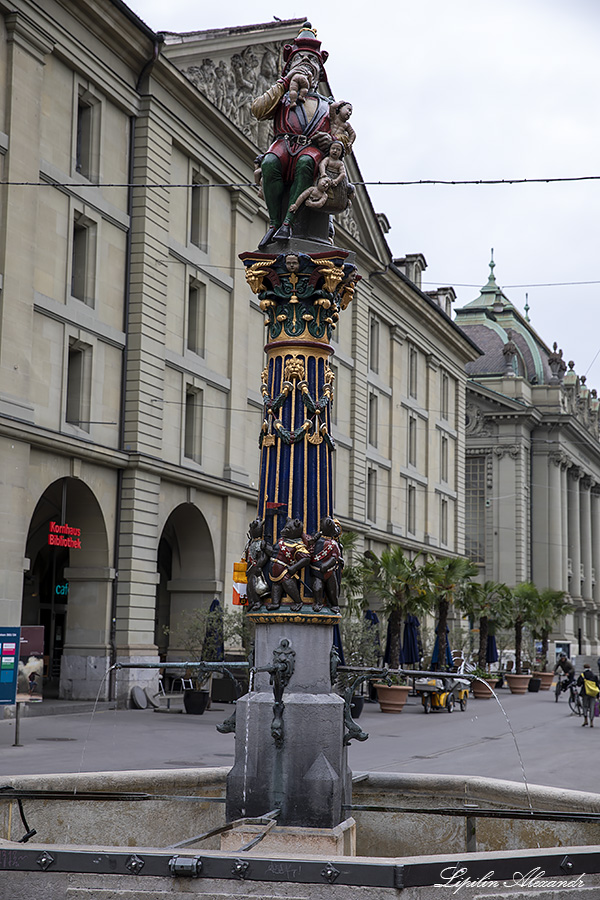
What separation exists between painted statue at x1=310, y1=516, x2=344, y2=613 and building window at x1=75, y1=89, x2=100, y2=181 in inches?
1040

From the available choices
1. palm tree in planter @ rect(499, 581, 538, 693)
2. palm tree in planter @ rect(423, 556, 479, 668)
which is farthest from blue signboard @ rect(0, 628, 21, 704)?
palm tree in planter @ rect(499, 581, 538, 693)

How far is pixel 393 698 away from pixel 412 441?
27.2m

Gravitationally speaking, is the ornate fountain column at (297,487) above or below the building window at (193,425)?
below

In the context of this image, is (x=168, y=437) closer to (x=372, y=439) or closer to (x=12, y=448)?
(x=12, y=448)

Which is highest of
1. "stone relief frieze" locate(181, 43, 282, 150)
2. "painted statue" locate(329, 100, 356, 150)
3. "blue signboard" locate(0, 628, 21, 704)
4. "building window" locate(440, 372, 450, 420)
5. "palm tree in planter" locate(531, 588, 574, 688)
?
"stone relief frieze" locate(181, 43, 282, 150)

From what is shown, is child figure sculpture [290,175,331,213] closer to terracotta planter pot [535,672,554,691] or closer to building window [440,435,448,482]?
terracotta planter pot [535,672,554,691]

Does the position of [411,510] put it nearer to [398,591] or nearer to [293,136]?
[398,591]

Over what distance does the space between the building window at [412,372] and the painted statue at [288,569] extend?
178 feet

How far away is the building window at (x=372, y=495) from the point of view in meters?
57.0

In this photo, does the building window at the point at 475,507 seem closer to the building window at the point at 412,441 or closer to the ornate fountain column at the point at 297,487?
the building window at the point at 412,441

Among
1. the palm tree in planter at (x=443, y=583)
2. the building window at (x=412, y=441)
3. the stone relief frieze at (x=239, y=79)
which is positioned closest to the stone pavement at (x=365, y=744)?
the palm tree in planter at (x=443, y=583)

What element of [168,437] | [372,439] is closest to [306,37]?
[168,437]

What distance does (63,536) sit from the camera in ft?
107

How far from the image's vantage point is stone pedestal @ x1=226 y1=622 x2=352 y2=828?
906cm
